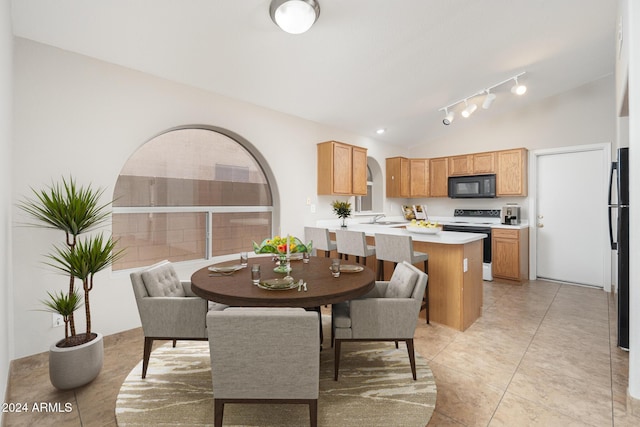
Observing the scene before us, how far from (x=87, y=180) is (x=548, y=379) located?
3.84m

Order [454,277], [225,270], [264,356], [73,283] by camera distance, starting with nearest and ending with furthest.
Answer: [264,356] → [73,283] → [225,270] → [454,277]

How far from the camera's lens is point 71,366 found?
197cm

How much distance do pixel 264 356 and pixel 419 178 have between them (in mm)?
5256

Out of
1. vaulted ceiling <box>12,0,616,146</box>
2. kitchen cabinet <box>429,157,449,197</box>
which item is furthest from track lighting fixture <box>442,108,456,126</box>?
kitchen cabinet <box>429,157,449,197</box>

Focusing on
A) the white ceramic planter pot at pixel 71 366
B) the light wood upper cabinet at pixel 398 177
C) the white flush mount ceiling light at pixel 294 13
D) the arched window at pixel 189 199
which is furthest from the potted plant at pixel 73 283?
the light wood upper cabinet at pixel 398 177

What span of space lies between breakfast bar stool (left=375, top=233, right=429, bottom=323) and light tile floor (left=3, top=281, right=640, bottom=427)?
2.14 feet

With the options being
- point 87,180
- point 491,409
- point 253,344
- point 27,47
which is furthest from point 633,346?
point 27,47

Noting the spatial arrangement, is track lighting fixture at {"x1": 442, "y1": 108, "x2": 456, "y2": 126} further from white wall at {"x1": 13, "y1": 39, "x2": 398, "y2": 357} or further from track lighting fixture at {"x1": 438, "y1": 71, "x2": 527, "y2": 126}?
white wall at {"x1": 13, "y1": 39, "x2": 398, "y2": 357}

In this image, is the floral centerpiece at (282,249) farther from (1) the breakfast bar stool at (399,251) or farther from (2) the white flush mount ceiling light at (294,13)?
(2) the white flush mount ceiling light at (294,13)

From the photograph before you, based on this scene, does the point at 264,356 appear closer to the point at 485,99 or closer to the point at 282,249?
the point at 282,249

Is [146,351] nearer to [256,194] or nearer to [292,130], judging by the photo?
[256,194]

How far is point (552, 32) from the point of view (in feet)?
10.4

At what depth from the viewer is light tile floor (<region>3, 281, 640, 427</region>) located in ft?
5.81

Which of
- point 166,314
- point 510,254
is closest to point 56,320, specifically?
point 166,314
